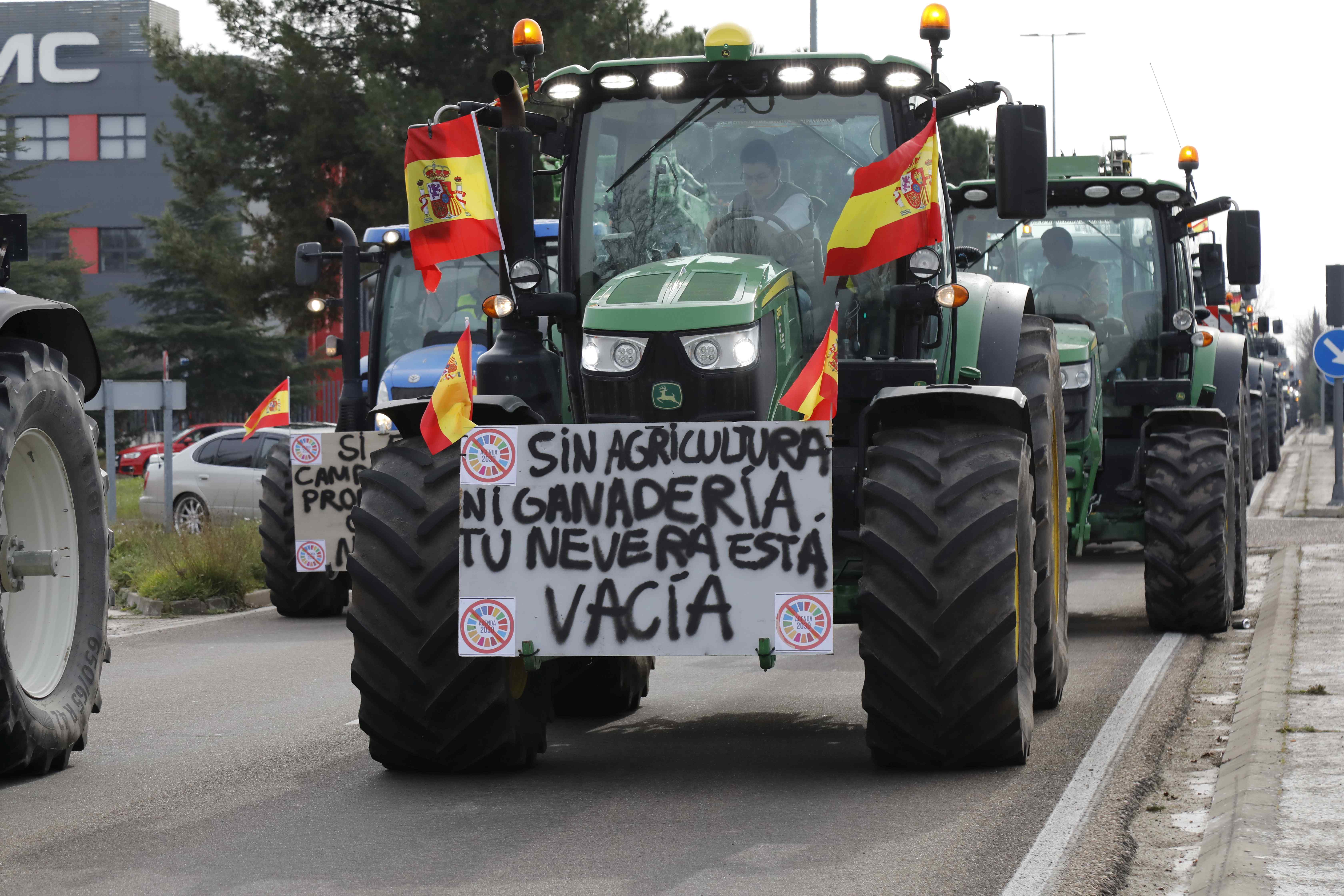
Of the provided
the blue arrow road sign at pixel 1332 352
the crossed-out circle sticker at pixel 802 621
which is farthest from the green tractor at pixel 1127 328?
the blue arrow road sign at pixel 1332 352

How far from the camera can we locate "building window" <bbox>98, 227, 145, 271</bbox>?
234 feet

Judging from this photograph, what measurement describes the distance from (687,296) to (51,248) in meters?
62.1

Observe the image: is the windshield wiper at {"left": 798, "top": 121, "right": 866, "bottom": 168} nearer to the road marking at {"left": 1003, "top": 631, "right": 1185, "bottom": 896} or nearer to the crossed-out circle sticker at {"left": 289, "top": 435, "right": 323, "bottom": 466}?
the road marking at {"left": 1003, "top": 631, "right": 1185, "bottom": 896}

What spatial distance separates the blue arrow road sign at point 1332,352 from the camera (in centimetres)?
2339

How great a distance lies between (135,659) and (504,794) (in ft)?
19.9

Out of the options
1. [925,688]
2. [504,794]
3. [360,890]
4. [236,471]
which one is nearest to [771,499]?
[925,688]

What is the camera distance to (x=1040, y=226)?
14.1 m

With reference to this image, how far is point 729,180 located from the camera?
7777 millimetres

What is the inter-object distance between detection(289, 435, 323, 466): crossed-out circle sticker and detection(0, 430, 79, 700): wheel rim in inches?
255

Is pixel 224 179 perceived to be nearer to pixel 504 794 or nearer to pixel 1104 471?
pixel 1104 471

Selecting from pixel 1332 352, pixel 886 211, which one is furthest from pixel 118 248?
pixel 886 211

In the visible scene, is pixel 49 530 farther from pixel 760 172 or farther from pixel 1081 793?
pixel 1081 793

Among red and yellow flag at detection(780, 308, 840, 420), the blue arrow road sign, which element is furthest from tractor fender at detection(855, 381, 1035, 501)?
the blue arrow road sign

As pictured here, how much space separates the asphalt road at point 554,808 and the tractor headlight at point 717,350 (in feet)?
5.12
